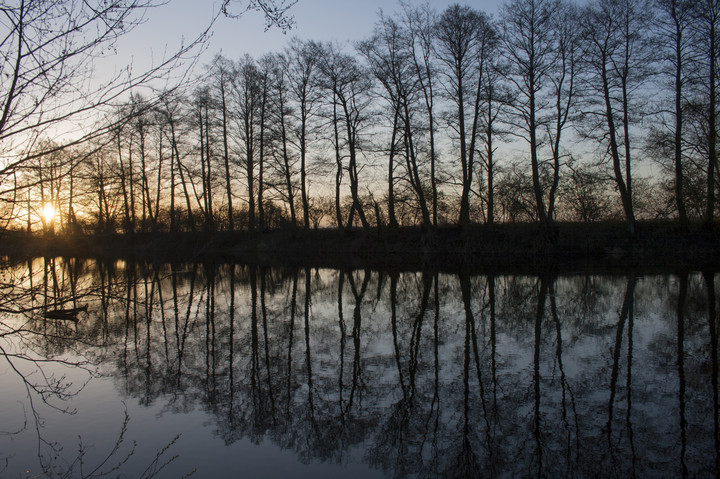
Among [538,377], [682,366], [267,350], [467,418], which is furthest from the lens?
[267,350]

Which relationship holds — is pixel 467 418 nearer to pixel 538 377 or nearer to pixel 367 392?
pixel 367 392

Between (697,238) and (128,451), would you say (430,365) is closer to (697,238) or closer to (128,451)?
(128,451)

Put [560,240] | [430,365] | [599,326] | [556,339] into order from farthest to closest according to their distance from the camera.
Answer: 1. [560,240]
2. [599,326]
3. [556,339]
4. [430,365]

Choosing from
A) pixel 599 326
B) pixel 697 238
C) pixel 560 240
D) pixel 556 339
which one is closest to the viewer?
pixel 556 339

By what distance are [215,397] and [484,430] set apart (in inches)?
121

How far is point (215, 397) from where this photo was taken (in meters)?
5.63

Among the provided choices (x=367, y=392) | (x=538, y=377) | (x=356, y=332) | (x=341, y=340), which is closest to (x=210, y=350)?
(x=341, y=340)

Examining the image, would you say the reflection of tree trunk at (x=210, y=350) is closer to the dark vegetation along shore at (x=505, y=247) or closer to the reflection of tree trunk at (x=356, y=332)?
the reflection of tree trunk at (x=356, y=332)

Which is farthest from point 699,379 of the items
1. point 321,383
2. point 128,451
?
point 128,451

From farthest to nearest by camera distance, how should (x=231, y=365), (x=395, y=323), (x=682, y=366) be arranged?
1. (x=395, y=323)
2. (x=231, y=365)
3. (x=682, y=366)

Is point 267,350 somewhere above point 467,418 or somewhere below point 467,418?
above

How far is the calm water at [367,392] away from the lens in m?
4.02

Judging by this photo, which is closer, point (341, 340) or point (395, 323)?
point (341, 340)

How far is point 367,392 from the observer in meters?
5.54
